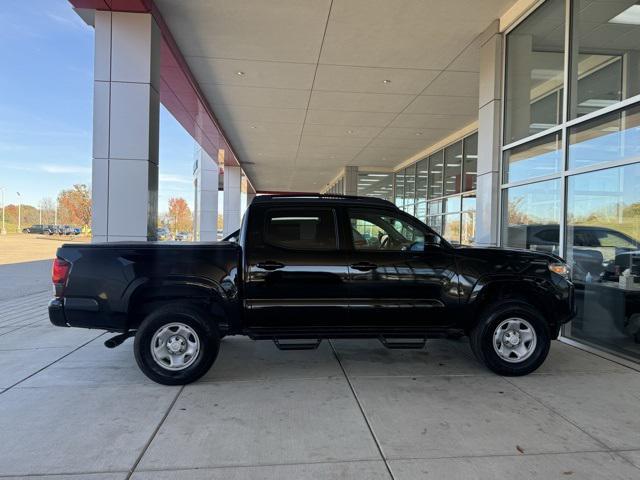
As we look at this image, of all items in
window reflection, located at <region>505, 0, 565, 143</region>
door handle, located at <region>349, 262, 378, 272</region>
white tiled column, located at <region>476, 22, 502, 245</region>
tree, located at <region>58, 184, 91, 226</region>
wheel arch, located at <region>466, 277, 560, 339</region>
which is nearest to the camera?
door handle, located at <region>349, 262, 378, 272</region>

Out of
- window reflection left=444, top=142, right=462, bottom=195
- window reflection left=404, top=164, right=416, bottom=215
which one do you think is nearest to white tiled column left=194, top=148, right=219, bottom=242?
window reflection left=404, top=164, right=416, bottom=215

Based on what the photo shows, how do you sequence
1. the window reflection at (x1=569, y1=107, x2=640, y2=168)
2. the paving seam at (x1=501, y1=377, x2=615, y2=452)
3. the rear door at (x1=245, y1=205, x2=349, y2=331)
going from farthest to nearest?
1. the window reflection at (x1=569, y1=107, x2=640, y2=168)
2. the rear door at (x1=245, y1=205, x2=349, y2=331)
3. the paving seam at (x1=501, y1=377, x2=615, y2=452)

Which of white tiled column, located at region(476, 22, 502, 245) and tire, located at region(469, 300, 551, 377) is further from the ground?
white tiled column, located at region(476, 22, 502, 245)

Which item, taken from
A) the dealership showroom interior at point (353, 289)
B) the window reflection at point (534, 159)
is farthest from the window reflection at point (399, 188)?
the window reflection at point (534, 159)

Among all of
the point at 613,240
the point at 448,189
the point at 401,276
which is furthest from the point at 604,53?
the point at 448,189

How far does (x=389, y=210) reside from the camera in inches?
195

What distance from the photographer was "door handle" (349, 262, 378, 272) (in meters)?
4.63

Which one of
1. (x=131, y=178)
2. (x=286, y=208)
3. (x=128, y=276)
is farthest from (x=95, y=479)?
(x=131, y=178)

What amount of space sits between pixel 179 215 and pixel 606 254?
75934 millimetres

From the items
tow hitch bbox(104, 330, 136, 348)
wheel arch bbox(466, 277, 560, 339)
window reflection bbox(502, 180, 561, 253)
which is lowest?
tow hitch bbox(104, 330, 136, 348)

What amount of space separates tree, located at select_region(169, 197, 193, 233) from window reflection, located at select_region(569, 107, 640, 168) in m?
71.8

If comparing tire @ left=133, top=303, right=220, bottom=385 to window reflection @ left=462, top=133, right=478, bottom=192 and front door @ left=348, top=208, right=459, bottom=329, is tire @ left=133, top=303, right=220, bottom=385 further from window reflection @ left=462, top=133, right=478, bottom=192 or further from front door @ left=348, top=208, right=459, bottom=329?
window reflection @ left=462, top=133, right=478, bottom=192

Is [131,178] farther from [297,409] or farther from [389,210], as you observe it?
[297,409]

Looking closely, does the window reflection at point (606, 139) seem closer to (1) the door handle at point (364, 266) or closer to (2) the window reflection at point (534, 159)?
(2) the window reflection at point (534, 159)
